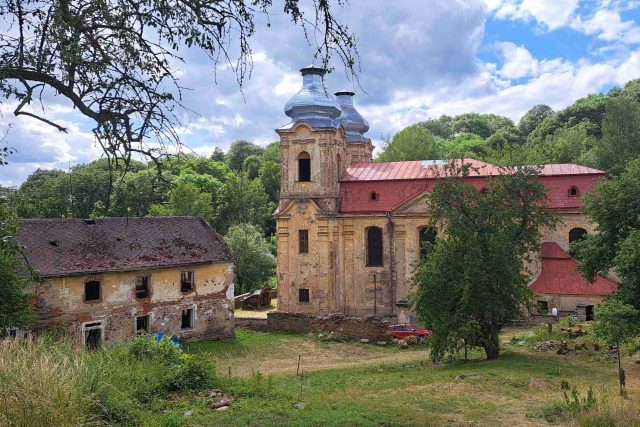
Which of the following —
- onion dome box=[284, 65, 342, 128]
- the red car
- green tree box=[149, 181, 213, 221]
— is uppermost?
onion dome box=[284, 65, 342, 128]

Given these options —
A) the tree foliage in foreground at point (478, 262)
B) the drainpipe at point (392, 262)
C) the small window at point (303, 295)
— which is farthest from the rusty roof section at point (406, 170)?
the tree foliage in foreground at point (478, 262)

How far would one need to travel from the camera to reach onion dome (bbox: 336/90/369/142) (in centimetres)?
4175

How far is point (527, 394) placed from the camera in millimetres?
14547

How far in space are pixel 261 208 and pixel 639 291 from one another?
46.3 m

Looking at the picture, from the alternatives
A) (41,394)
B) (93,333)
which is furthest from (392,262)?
(41,394)

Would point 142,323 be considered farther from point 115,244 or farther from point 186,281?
point 115,244

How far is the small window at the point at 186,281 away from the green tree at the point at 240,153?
72831mm

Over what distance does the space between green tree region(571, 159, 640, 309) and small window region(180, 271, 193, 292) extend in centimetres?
1751

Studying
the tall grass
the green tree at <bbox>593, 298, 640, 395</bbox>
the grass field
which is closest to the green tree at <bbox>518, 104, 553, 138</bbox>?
the grass field

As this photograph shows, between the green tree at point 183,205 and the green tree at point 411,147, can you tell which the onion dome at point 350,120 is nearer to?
the green tree at point 411,147

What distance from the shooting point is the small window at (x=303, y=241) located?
33375mm

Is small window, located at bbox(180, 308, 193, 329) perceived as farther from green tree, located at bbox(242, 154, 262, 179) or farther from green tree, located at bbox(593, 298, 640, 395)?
green tree, located at bbox(242, 154, 262, 179)

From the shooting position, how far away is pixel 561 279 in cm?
2792

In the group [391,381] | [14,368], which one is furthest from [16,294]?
[391,381]
